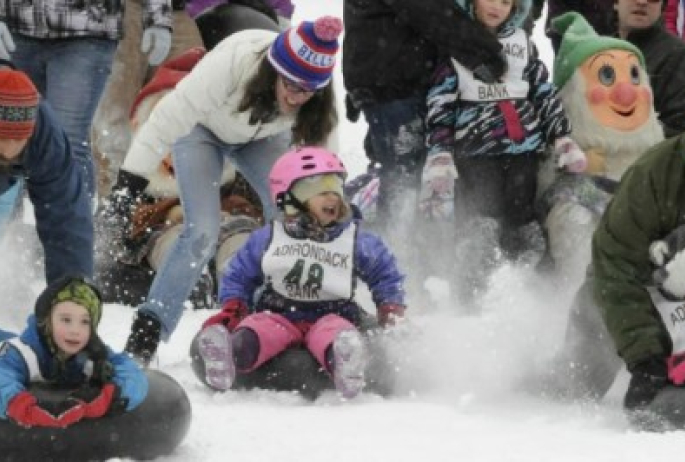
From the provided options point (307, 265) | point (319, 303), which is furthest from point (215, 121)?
point (319, 303)

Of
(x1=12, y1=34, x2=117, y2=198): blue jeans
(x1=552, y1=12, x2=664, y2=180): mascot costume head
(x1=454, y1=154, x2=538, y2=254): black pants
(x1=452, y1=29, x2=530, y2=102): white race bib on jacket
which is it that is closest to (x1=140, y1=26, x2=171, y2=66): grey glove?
(x1=12, y1=34, x2=117, y2=198): blue jeans

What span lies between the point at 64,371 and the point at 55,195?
802 mm

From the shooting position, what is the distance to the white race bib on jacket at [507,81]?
709cm

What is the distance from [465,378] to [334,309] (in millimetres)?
566

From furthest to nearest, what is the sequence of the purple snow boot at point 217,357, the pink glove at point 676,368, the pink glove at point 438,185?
the pink glove at point 438,185
the purple snow boot at point 217,357
the pink glove at point 676,368

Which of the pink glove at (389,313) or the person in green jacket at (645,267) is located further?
the pink glove at (389,313)

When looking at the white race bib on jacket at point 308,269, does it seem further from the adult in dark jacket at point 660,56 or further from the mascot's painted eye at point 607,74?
the adult in dark jacket at point 660,56

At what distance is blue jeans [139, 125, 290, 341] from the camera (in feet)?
20.0

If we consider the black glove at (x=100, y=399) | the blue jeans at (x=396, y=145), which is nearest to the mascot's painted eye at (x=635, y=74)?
the blue jeans at (x=396, y=145)

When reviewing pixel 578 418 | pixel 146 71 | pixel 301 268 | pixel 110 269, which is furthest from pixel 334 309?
pixel 146 71

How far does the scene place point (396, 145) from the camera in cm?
726

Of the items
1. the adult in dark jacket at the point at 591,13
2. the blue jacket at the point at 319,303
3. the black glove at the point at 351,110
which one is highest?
the adult in dark jacket at the point at 591,13

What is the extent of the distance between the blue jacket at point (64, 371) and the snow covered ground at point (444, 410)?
23cm

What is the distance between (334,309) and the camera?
19.8 feet
